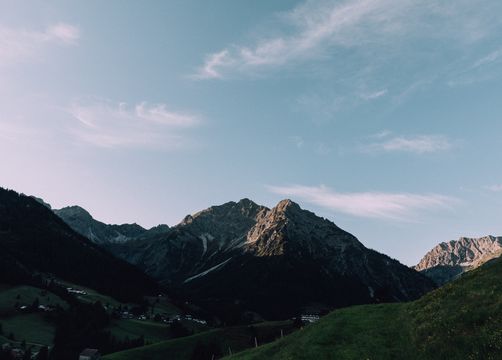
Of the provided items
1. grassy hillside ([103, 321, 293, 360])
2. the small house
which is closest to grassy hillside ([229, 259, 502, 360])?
grassy hillside ([103, 321, 293, 360])

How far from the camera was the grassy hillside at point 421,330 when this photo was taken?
3606 centimetres

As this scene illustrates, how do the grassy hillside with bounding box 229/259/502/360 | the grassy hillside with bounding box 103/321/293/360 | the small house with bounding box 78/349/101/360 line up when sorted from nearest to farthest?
the grassy hillside with bounding box 229/259/502/360 < the grassy hillside with bounding box 103/321/293/360 < the small house with bounding box 78/349/101/360

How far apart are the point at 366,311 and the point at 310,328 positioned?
8335mm

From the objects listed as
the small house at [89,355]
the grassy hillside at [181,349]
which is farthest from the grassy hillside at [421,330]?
the small house at [89,355]

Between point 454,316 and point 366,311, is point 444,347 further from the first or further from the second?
point 366,311

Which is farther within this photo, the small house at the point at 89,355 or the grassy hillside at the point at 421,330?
the small house at the point at 89,355

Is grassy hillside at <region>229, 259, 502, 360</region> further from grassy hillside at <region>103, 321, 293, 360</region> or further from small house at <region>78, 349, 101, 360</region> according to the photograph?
small house at <region>78, 349, 101, 360</region>

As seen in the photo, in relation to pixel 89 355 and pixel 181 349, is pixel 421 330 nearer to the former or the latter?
pixel 181 349

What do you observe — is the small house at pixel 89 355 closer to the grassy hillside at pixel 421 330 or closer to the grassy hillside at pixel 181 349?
the grassy hillside at pixel 181 349

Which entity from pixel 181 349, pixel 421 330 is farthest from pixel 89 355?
pixel 421 330

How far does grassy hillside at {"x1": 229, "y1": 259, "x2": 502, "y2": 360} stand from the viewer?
36.1 m

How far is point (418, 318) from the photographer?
160ft

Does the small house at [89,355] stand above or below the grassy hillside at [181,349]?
below

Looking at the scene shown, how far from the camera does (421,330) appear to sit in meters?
44.1
